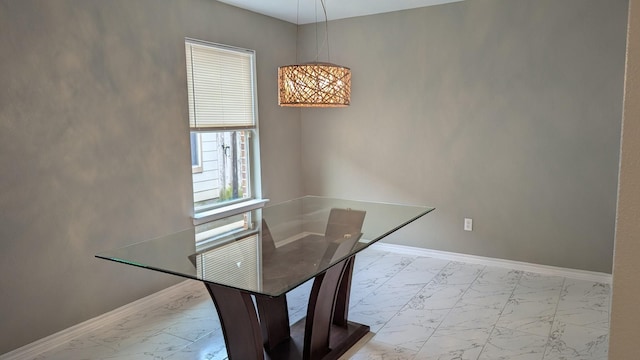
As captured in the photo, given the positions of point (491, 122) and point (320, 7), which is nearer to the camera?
point (491, 122)

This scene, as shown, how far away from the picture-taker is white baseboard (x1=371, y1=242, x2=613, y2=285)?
145 inches

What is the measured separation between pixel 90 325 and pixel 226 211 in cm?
143

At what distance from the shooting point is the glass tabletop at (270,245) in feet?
6.04

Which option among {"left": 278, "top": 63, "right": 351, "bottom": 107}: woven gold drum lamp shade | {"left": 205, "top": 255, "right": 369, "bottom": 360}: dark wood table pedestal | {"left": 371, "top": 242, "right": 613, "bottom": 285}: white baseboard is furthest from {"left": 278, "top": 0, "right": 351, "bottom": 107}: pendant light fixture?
{"left": 371, "top": 242, "right": 613, "bottom": 285}: white baseboard

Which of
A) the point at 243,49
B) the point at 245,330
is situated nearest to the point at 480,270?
the point at 245,330

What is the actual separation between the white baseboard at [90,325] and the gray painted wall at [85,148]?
5cm

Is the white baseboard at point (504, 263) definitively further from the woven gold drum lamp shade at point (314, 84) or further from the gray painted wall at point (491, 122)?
the woven gold drum lamp shade at point (314, 84)

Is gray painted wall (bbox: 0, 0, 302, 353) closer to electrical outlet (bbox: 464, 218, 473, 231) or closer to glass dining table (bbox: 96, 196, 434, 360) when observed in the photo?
glass dining table (bbox: 96, 196, 434, 360)

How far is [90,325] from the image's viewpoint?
2.97 metres

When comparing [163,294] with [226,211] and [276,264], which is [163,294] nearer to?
[226,211]

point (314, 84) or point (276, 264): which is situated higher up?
point (314, 84)

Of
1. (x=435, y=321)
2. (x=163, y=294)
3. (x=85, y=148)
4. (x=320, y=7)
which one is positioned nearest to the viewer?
(x=85, y=148)

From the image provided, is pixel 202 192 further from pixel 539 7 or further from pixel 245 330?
pixel 539 7

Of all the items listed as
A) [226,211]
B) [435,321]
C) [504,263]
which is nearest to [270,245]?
[435,321]
